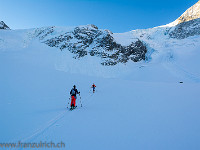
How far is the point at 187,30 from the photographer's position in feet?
192

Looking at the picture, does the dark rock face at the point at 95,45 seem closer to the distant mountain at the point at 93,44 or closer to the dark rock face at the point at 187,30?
the distant mountain at the point at 93,44

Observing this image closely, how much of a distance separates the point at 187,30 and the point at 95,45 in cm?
5667

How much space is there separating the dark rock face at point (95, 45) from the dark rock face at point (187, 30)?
30288mm

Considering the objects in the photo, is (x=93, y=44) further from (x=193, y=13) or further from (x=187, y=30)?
(x=193, y=13)

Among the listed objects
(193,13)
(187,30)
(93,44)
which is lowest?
(93,44)

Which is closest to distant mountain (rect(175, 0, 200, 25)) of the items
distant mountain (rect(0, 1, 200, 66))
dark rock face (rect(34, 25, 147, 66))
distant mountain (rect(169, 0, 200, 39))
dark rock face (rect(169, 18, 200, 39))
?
distant mountain (rect(169, 0, 200, 39))

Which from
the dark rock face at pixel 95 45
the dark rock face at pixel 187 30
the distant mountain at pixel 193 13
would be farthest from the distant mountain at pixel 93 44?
the distant mountain at pixel 193 13

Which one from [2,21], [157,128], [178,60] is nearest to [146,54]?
[178,60]

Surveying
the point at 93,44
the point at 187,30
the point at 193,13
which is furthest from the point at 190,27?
the point at 93,44

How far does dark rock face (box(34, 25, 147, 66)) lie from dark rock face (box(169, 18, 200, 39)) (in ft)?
99.4

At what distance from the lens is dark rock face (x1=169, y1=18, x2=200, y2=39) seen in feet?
182

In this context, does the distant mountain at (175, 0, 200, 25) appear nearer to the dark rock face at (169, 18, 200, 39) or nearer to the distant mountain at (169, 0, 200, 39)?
the distant mountain at (169, 0, 200, 39)

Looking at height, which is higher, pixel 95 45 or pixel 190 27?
pixel 190 27

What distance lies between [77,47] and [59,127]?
3795 cm
